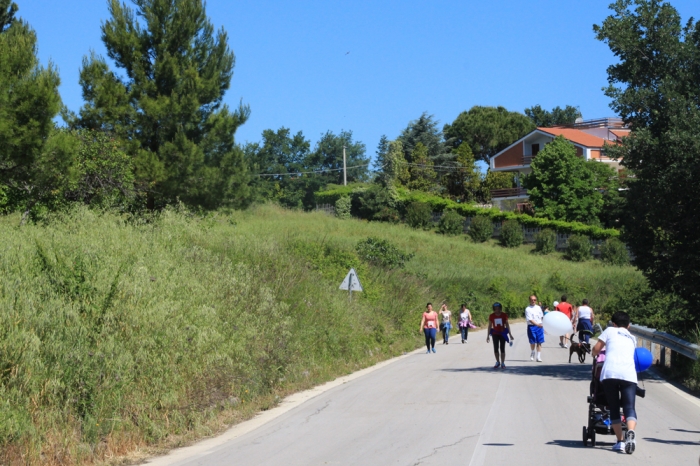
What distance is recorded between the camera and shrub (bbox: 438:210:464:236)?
7188cm

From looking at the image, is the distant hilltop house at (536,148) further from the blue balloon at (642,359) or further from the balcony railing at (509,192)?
the blue balloon at (642,359)

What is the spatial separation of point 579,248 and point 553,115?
186 ft

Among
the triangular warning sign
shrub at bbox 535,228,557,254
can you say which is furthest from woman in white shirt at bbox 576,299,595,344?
shrub at bbox 535,228,557,254

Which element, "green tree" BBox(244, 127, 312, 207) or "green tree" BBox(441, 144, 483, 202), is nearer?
"green tree" BBox(441, 144, 483, 202)

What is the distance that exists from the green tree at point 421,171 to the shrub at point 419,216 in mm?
9480

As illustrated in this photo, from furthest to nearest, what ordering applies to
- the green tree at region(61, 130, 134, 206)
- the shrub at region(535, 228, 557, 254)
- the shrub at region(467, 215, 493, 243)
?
the shrub at region(467, 215, 493, 243) → the shrub at region(535, 228, 557, 254) → the green tree at region(61, 130, 134, 206)

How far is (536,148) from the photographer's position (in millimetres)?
82812

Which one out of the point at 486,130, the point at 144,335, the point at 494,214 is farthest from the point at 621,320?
the point at 486,130

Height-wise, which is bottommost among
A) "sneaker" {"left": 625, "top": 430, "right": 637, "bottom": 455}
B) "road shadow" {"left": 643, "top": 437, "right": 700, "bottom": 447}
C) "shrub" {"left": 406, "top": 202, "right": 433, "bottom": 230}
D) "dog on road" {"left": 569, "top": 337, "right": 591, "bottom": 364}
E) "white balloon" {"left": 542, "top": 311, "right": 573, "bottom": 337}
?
"dog on road" {"left": 569, "top": 337, "right": 591, "bottom": 364}

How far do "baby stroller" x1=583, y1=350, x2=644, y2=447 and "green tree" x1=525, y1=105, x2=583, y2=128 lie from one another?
108855mm

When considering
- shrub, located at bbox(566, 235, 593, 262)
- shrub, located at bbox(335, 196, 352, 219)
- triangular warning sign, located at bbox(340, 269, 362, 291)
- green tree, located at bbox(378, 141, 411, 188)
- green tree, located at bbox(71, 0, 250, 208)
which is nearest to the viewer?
triangular warning sign, located at bbox(340, 269, 362, 291)

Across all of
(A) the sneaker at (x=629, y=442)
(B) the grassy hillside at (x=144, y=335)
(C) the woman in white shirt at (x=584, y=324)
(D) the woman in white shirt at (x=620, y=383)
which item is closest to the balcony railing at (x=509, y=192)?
(C) the woman in white shirt at (x=584, y=324)

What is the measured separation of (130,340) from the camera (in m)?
10.6

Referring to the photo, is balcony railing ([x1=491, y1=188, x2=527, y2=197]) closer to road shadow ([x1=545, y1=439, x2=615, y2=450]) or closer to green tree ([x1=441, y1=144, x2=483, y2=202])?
green tree ([x1=441, y1=144, x2=483, y2=202])
